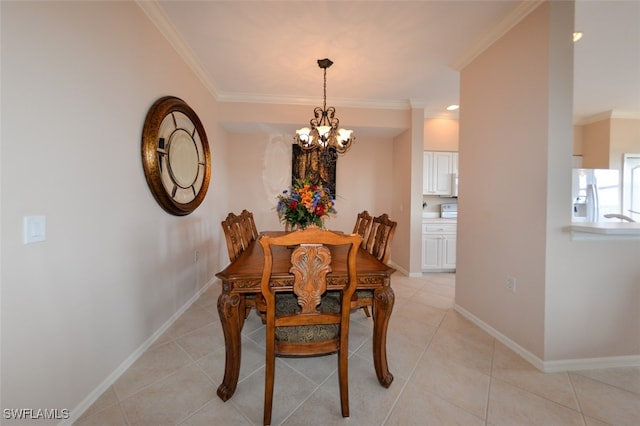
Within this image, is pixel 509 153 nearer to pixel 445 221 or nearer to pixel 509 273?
pixel 509 273

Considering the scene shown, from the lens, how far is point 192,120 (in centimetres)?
257

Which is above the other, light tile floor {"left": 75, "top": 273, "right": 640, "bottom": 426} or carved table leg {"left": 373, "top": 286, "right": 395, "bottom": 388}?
carved table leg {"left": 373, "top": 286, "right": 395, "bottom": 388}

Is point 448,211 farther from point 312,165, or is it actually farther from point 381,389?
point 381,389

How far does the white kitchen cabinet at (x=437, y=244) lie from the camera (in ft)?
12.5

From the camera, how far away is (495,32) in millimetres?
2057

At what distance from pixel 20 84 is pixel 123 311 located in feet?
4.65

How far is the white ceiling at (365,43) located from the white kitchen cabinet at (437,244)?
6.49ft

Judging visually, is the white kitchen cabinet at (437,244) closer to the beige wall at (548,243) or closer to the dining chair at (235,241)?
the beige wall at (548,243)

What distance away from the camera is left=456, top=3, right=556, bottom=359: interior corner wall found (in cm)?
172

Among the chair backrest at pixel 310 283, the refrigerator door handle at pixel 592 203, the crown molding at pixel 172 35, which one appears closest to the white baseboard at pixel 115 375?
the chair backrest at pixel 310 283

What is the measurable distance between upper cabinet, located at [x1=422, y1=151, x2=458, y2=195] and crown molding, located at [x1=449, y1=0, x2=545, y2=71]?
170cm

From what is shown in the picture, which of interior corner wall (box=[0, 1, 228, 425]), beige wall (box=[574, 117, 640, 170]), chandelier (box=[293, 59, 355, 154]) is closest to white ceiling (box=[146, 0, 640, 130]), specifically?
chandelier (box=[293, 59, 355, 154])

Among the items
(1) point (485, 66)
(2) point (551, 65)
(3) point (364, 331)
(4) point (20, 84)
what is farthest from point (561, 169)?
(4) point (20, 84)

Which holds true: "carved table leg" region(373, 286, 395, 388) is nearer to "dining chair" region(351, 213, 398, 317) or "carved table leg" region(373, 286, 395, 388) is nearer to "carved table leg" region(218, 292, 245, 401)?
"dining chair" region(351, 213, 398, 317)
